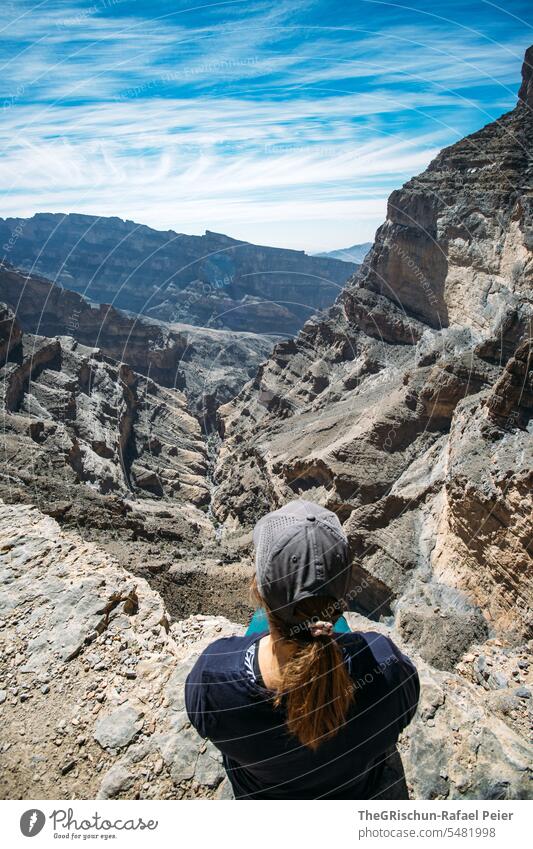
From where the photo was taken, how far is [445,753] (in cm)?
526

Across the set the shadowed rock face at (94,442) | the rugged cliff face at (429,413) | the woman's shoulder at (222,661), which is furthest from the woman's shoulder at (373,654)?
the shadowed rock face at (94,442)

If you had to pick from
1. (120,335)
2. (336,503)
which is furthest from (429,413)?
(120,335)

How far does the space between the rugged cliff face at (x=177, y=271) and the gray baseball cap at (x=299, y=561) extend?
150 m

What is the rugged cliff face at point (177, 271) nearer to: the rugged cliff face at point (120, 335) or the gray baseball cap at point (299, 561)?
the rugged cliff face at point (120, 335)

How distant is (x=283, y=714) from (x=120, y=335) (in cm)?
9186

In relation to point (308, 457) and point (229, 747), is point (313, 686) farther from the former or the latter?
point (308, 457)

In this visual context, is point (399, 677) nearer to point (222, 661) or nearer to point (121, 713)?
point (222, 661)

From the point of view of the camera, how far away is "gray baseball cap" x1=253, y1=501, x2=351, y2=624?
2943 millimetres

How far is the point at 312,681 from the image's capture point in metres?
2.81

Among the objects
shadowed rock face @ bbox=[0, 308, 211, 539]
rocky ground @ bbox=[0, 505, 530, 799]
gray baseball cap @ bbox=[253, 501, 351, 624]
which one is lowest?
shadowed rock face @ bbox=[0, 308, 211, 539]

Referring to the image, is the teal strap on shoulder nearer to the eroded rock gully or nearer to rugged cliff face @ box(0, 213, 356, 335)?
the eroded rock gully

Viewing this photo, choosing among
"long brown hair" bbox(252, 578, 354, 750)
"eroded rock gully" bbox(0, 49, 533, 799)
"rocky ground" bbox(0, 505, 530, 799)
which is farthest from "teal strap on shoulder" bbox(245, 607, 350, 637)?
"eroded rock gully" bbox(0, 49, 533, 799)

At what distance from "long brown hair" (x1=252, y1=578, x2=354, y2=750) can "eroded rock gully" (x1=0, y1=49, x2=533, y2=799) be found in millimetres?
2736

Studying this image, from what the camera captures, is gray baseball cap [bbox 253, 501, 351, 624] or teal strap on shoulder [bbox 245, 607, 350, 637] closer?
gray baseball cap [bbox 253, 501, 351, 624]
